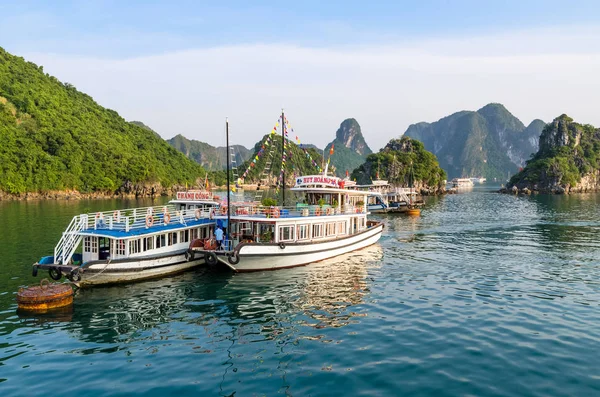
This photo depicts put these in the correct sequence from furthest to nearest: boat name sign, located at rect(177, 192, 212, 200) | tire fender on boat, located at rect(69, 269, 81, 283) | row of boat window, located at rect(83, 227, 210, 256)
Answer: boat name sign, located at rect(177, 192, 212, 200), row of boat window, located at rect(83, 227, 210, 256), tire fender on boat, located at rect(69, 269, 81, 283)

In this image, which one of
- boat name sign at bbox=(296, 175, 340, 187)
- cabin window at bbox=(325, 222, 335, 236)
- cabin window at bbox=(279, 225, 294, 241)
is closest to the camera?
cabin window at bbox=(279, 225, 294, 241)

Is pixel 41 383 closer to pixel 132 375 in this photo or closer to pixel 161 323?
pixel 132 375

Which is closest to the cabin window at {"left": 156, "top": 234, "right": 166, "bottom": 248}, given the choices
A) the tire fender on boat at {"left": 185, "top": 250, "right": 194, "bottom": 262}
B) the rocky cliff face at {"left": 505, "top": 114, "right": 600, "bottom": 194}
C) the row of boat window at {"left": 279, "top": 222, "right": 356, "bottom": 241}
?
the tire fender on boat at {"left": 185, "top": 250, "right": 194, "bottom": 262}

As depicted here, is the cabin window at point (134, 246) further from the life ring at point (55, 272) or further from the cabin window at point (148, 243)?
the life ring at point (55, 272)

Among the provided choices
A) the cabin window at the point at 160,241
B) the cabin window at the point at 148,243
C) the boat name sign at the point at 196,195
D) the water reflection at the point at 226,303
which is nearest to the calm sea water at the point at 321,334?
the water reflection at the point at 226,303

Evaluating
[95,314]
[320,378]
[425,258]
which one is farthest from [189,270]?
[425,258]

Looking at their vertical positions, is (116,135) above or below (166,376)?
above

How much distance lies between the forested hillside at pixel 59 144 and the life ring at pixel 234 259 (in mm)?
97378

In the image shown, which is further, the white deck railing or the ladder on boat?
the white deck railing

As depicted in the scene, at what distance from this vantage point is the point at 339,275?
28641 mm

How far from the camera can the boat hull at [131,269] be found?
2362cm

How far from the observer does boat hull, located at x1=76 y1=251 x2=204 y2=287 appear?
930 inches

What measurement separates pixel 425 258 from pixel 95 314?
1028 inches

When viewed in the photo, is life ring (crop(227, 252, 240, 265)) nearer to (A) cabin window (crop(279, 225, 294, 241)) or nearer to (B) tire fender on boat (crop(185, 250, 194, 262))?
(B) tire fender on boat (crop(185, 250, 194, 262))
